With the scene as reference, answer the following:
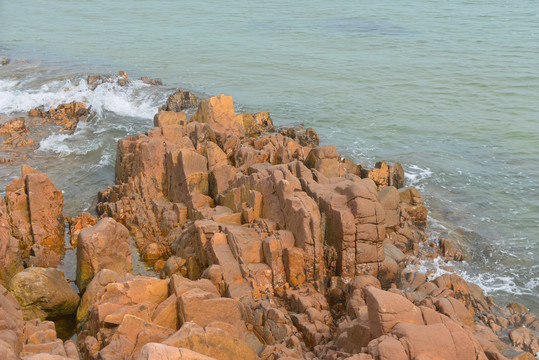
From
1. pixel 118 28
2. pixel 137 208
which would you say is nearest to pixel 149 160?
pixel 137 208

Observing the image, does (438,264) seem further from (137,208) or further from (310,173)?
(137,208)

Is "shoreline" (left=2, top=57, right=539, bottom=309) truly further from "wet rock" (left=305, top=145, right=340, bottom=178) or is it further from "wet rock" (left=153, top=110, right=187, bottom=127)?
"wet rock" (left=305, top=145, right=340, bottom=178)

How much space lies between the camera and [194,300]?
1245 centimetres

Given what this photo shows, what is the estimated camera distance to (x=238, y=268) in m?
15.1

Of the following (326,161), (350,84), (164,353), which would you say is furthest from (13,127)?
(164,353)

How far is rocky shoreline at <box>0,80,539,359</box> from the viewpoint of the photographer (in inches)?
442

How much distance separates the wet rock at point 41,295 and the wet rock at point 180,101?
1853cm

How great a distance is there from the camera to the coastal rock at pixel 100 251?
1544 centimetres

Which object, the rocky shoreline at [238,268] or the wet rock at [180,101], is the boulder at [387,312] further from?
the wet rock at [180,101]

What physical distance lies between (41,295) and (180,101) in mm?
19699

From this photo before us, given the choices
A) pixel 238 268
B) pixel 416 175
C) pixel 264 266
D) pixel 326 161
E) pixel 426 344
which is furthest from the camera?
pixel 416 175

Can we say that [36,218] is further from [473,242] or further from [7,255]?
[473,242]

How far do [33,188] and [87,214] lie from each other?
212cm

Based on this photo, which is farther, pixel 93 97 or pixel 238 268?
pixel 93 97
